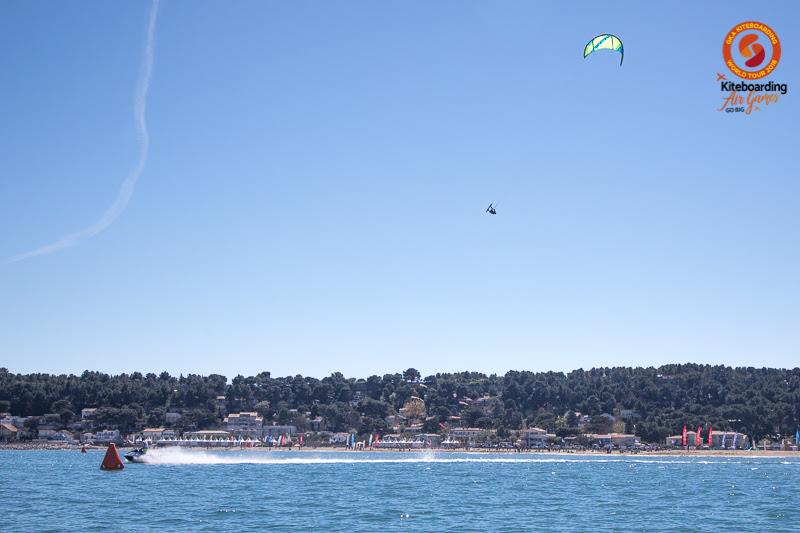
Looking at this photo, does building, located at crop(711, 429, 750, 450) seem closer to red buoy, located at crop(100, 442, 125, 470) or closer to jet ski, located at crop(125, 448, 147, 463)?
jet ski, located at crop(125, 448, 147, 463)

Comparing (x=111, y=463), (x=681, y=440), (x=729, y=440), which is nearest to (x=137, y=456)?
(x=111, y=463)

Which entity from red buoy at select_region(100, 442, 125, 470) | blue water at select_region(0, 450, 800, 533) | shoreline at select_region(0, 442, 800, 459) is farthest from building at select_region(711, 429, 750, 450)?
red buoy at select_region(100, 442, 125, 470)

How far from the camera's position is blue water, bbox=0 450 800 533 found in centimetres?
4919

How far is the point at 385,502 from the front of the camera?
62.3 m

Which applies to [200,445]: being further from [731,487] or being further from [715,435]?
[731,487]

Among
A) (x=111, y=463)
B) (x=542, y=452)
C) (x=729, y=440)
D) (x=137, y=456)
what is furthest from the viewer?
(x=542, y=452)

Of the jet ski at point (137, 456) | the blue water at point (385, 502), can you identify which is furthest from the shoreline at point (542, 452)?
the blue water at point (385, 502)

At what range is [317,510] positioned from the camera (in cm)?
5641

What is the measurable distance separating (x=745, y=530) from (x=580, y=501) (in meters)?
16.8

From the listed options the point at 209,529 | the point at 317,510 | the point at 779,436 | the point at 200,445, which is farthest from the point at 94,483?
the point at 779,436

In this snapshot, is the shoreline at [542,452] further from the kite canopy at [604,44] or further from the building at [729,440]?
the kite canopy at [604,44]

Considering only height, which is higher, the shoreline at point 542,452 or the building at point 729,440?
the building at point 729,440

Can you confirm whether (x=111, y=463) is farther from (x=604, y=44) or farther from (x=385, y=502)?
(x=604, y=44)

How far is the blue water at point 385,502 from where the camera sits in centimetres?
4919
